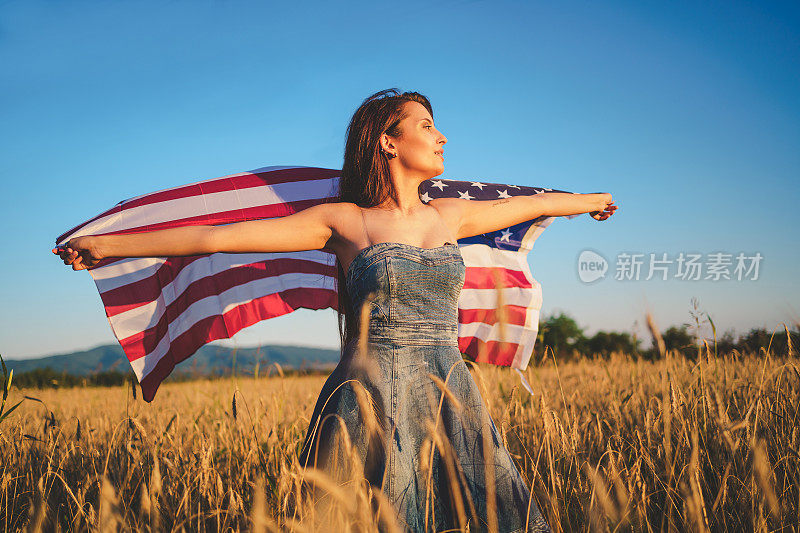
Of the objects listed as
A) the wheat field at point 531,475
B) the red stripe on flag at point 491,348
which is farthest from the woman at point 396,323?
the red stripe on flag at point 491,348

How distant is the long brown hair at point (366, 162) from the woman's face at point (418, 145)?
42mm

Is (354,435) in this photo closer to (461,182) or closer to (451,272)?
(451,272)

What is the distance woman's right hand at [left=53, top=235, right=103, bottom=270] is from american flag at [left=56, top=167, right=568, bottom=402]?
4.52 ft

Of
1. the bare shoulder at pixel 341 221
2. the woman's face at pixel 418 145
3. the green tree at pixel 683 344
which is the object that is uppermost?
the woman's face at pixel 418 145

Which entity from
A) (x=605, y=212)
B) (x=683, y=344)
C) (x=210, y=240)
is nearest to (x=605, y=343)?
(x=683, y=344)

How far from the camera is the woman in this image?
6.22ft

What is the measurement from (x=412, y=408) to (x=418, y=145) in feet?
4.28

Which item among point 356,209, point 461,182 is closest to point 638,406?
point 461,182

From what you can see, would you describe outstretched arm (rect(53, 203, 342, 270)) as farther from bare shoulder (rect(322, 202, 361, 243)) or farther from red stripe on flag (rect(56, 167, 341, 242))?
red stripe on flag (rect(56, 167, 341, 242))

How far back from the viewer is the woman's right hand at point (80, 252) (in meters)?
2.01

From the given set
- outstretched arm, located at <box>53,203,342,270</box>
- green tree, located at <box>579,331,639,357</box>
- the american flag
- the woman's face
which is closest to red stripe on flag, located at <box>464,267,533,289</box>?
the american flag

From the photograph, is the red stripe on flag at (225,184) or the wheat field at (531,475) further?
the red stripe on flag at (225,184)

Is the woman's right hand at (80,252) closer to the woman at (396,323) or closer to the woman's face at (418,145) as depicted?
the woman at (396,323)

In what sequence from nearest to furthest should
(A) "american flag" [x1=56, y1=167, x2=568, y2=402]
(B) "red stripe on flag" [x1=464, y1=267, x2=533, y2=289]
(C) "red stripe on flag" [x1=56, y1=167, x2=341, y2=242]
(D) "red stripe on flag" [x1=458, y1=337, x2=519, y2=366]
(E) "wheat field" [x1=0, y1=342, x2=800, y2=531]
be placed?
1. (E) "wheat field" [x1=0, y1=342, x2=800, y2=531]
2. (C) "red stripe on flag" [x1=56, y1=167, x2=341, y2=242]
3. (A) "american flag" [x1=56, y1=167, x2=568, y2=402]
4. (D) "red stripe on flag" [x1=458, y1=337, x2=519, y2=366]
5. (B) "red stripe on flag" [x1=464, y1=267, x2=533, y2=289]
